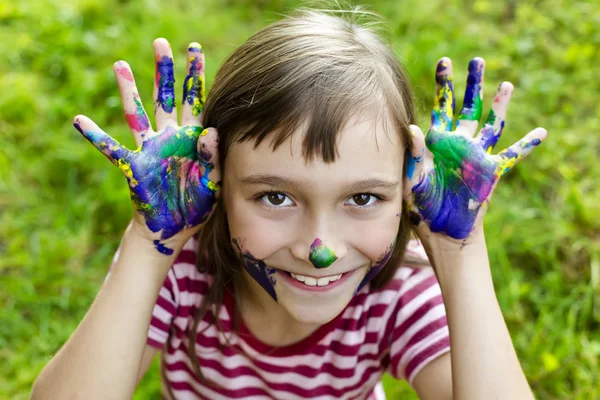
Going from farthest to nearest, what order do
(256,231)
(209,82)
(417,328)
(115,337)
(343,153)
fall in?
(209,82) < (417,328) < (115,337) < (256,231) < (343,153)

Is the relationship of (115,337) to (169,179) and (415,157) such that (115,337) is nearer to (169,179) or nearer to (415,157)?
(169,179)

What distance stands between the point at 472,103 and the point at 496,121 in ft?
0.28

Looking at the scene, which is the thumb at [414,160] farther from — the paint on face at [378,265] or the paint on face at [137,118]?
the paint on face at [137,118]

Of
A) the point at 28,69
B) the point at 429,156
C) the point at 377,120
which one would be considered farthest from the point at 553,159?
the point at 28,69

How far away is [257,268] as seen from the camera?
1.76 metres

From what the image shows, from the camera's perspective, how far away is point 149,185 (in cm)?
179

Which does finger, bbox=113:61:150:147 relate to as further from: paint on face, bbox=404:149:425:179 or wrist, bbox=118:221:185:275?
paint on face, bbox=404:149:425:179

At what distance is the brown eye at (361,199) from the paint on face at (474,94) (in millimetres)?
439

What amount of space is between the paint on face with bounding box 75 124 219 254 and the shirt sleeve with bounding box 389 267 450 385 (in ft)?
2.11

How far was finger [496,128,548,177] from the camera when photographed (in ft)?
6.09

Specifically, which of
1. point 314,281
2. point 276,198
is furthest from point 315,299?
point 276,198

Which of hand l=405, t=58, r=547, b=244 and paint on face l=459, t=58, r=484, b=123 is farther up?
paint on face l=459, t=58, r=484, b=123


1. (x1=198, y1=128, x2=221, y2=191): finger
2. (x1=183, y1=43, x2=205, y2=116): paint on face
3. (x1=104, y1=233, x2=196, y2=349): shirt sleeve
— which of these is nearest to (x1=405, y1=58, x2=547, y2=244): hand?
(x1=198, y1=128, x2=221, y2=191): finger

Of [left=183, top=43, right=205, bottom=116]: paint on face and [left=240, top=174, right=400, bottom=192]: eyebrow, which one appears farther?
[left=183, top=43, right=205, bottom=116]: paint on face
